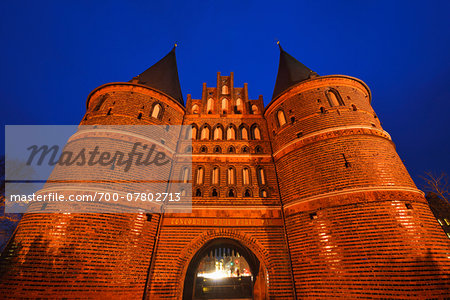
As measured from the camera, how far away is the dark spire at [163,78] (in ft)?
42.1

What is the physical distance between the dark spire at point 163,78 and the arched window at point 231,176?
664 cm

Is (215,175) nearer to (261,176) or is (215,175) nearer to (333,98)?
(261,176)

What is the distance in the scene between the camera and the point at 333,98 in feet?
34.6

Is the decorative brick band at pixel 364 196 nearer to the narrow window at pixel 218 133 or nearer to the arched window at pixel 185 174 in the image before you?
the arched window at pixel 185 174

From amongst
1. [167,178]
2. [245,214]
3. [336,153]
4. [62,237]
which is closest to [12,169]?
[62,237]

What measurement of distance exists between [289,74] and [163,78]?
9.10 m

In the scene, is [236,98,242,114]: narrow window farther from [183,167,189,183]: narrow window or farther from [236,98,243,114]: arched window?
[183,167,189,183]: narrow window

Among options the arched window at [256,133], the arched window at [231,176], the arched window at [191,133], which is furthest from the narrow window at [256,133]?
the arched window at [191,133]

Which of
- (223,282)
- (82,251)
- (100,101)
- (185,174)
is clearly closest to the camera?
(82,251)

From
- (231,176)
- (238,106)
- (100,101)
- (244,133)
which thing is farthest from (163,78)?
(231,176)

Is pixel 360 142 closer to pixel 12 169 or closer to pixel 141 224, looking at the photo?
pixel 141 224

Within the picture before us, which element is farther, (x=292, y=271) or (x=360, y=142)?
(x=360, y=142)

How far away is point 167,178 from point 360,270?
909 centimetres

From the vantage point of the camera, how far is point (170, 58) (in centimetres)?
1631
